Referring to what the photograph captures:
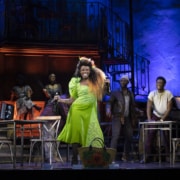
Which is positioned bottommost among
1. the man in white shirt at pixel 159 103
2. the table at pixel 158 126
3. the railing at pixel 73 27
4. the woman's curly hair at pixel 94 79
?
→ the table at pixel 158 126

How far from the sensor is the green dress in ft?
21.6

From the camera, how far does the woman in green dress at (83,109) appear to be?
259 inches

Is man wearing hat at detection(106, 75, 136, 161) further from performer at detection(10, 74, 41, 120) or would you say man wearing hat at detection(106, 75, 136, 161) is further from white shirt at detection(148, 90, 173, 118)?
performer at detection(10, 74, 41, 120)

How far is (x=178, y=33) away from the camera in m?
12.1

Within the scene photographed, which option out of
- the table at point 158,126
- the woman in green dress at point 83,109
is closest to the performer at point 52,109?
the woman in green dress at point 83,109

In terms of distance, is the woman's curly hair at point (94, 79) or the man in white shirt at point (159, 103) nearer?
the woman's curly hair at point (94, 79)

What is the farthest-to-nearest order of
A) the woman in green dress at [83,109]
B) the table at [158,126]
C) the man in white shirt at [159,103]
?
the man in white shirt at [159,103], the table at [158,126], the woman in green dress at [83,109]

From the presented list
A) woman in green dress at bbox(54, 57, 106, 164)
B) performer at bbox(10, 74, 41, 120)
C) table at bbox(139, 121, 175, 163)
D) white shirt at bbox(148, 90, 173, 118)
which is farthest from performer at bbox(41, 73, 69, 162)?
white shirt at bbox(148, 90, 173, 118)

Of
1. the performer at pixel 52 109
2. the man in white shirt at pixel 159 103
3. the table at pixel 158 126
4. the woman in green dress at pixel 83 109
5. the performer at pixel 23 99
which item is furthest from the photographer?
the performer at pixel 23 99

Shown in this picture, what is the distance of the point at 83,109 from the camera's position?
6.59 metres

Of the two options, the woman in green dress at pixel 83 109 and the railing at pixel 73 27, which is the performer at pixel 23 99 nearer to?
the railing at pixel 73 27
